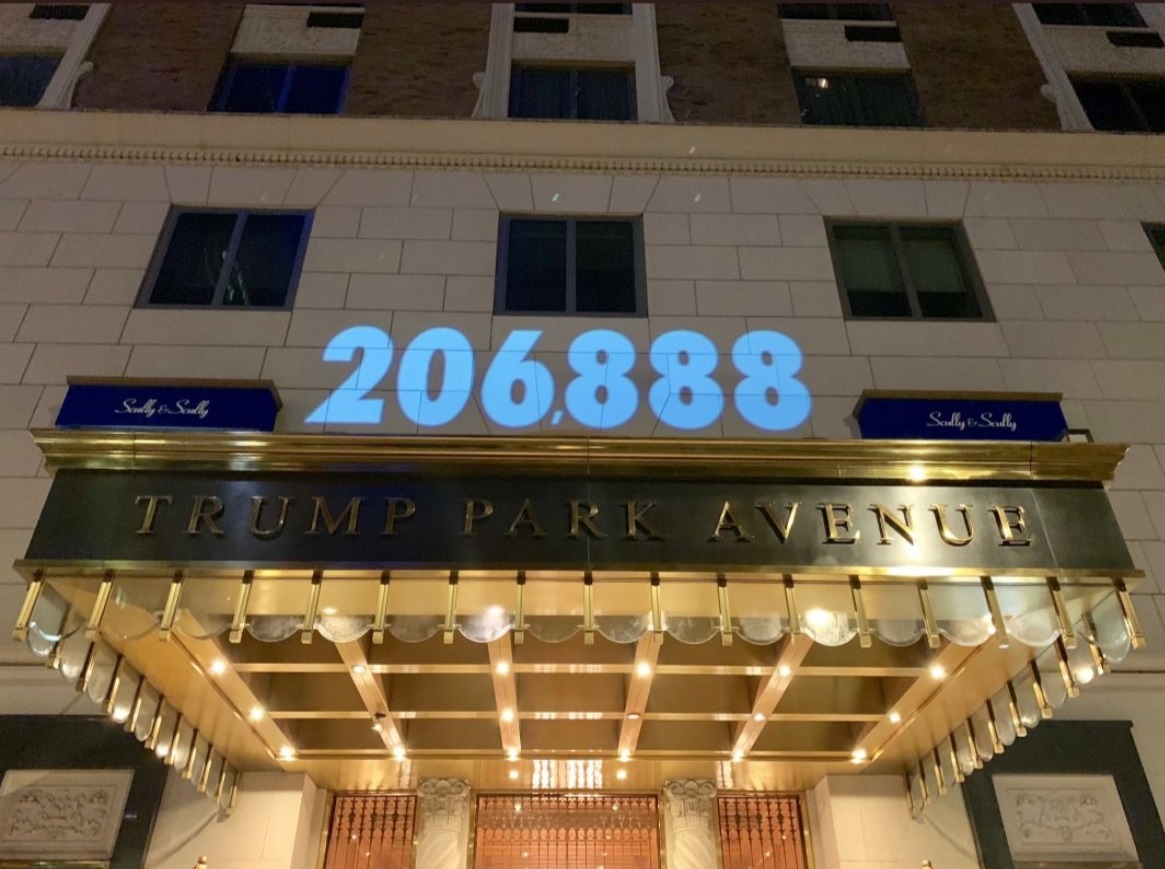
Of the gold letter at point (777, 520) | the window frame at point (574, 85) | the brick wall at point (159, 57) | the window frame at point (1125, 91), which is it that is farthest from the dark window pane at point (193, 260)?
the window frame at point (1125, 91)

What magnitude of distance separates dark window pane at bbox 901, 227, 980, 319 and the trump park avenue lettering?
4530 millimetres

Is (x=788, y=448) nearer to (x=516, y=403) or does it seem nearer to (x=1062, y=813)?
(x=516, y=403)

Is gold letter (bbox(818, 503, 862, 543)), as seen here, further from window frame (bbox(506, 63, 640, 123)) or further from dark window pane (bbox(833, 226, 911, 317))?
window frame (bbox(506, 63, 640, 123))

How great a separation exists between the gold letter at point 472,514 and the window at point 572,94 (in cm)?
691

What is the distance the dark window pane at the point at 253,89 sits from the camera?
38.0 ft

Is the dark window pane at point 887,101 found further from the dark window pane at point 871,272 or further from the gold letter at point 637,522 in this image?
the gold letter at point 637,522

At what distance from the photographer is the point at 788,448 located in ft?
19.9

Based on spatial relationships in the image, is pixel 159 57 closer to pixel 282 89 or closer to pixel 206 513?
pixel 282 89

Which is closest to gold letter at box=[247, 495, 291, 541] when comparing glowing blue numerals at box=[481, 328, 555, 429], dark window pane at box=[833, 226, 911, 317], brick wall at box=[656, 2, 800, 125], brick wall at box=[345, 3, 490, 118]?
glowing blue numerals at box=[481, 328, 555, 429]

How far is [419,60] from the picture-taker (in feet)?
39.1

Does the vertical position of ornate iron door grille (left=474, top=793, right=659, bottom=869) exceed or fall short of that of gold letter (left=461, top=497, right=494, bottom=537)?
it falls short

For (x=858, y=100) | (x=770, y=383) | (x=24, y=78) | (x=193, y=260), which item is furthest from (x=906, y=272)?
(x=24, y=78)

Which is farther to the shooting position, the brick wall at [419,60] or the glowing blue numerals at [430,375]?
the brick wall at [419,60]

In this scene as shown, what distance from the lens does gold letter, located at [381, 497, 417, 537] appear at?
5832mm
